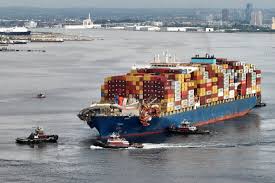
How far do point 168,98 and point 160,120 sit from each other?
3.22 ft

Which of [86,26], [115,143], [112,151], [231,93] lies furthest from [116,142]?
[86,26]

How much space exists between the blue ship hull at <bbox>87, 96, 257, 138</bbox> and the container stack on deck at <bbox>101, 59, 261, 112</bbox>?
309mm

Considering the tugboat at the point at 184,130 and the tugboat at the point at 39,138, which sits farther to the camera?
the tugboat at the point at 184,130

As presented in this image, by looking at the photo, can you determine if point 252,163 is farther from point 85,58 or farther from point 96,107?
point 85,58

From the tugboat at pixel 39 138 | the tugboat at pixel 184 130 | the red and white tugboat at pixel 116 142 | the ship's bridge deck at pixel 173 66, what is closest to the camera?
the red and white tugboat at pixel 116 142

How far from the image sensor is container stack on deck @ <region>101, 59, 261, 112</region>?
33.6 meters

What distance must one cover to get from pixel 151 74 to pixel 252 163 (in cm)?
795

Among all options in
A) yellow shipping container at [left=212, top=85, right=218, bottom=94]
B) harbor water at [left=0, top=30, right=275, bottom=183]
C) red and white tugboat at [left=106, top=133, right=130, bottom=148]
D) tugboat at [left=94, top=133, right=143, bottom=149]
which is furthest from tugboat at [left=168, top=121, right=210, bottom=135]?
yellow shipping container at [left=212, top=85, right=218, bottom=94]

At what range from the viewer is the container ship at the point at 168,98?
32188 millimetres

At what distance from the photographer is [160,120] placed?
3322 cm

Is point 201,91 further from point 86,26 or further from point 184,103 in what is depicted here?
point 86,26

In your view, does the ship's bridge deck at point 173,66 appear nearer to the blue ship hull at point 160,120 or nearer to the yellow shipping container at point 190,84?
the yellow shipping container at point 190,84

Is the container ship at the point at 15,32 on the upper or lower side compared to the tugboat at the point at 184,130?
lower

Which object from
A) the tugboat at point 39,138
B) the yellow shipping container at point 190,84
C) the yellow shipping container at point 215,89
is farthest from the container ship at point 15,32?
the tugboat at point 39,138
